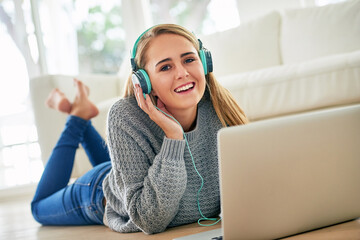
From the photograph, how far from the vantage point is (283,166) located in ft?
2.57

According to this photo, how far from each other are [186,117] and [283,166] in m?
0.55

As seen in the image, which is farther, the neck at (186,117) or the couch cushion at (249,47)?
the couch cushion at (249,47)

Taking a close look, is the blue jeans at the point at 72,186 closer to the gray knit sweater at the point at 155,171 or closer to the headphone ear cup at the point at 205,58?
the gray knit sweater at the point at 155,171

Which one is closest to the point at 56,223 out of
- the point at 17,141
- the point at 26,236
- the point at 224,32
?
the point at 26,236

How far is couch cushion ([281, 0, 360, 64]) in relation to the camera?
226cm

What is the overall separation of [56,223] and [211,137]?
86cm

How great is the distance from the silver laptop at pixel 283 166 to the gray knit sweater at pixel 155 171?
323mm

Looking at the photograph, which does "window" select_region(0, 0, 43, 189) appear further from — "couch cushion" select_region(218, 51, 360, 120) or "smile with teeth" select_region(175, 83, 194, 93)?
"smile with teeth" select_region(175, 83, 194, 93)

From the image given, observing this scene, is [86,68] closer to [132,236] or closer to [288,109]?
[288,109]

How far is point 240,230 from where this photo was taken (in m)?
0.81

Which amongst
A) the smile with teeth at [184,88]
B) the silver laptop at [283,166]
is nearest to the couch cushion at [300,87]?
the smile with teeth at [184,88]

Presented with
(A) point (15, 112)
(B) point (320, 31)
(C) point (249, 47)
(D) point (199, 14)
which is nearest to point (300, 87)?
(B) point (320, 31)

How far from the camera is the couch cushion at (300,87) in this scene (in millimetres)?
1857

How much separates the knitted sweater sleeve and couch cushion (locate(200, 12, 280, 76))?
1588 mm
